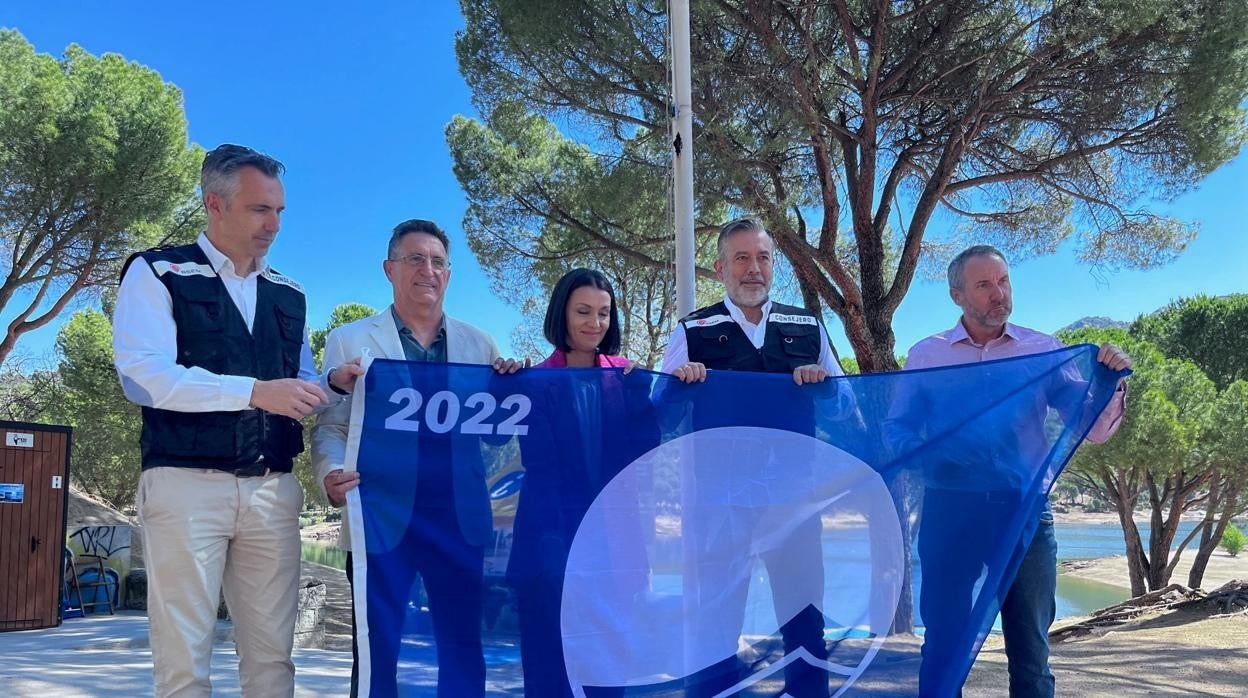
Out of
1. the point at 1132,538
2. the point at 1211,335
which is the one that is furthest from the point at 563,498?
the point at 1211,335

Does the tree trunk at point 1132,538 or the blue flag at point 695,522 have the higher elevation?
the blue flag at point 695,522

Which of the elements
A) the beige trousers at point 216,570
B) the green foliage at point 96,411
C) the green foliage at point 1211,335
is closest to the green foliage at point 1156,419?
the green foliage at point 1211,335

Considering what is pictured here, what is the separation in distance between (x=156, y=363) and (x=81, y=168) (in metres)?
12.6

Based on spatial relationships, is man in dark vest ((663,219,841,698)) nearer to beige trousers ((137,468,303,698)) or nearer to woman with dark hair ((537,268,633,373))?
woman with dark hair ((537,268,633,373))

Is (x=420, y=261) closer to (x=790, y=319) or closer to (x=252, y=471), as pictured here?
(x=252, y=471)

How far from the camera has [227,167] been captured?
97.7 inches

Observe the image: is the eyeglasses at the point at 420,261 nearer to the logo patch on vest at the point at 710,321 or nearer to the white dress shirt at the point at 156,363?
the white dress shirt at the point at 156,363

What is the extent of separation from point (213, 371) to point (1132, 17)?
8.62 metres

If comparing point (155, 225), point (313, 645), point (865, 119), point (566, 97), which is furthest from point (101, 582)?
point (865, 119)

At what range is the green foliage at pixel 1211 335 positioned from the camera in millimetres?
22656

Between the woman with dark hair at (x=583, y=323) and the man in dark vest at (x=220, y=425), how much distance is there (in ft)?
3.14

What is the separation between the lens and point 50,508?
933 centimetres

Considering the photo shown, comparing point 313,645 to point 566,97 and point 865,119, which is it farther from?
point 865,119

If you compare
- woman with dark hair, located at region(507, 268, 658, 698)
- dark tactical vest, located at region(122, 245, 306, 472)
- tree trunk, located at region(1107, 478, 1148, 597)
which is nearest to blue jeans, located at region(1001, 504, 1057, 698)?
woman with dark hair, located at region(507, 268, 658, 698)
